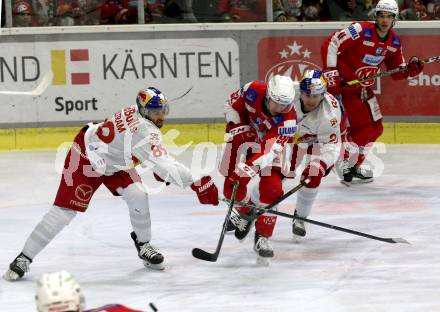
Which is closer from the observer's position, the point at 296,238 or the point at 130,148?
the point at 130,148

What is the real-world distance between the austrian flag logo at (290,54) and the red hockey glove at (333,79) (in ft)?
4.64

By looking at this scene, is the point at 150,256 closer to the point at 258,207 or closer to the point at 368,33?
the point at 258,207

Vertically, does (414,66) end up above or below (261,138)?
above

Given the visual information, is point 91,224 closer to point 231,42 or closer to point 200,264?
point 200,264

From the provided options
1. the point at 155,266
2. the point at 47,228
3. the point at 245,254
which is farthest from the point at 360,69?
the point at 47,228

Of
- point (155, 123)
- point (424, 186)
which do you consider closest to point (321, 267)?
point (155, 123)

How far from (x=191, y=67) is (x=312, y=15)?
115 cm

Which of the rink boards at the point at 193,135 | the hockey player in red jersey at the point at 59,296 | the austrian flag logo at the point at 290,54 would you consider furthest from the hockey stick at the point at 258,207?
the austrian flag logo at the point at 290,54

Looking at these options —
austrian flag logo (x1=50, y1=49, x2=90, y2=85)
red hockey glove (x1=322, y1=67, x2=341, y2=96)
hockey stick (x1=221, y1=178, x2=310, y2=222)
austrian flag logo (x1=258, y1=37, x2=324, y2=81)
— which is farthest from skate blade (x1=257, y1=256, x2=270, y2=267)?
austrian flag logo (x1=50, y1=49, x2=90, y2=85)

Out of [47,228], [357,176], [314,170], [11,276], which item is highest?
[314,170]

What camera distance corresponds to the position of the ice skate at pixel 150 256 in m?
6.27

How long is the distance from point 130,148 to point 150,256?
0.59 meters

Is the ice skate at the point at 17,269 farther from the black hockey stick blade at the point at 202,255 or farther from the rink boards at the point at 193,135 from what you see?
the rink boards at the point at 193,135

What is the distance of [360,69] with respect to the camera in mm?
9180
